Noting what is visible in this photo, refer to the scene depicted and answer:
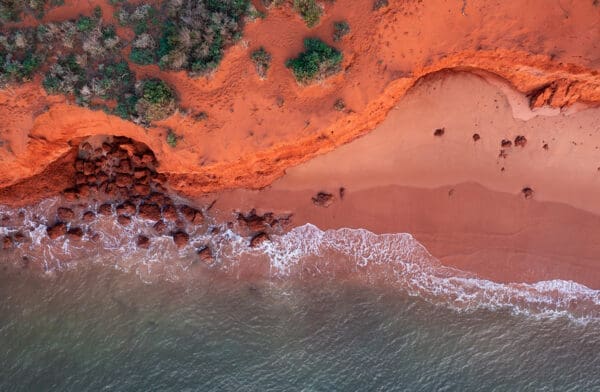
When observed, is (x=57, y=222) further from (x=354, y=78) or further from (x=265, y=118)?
(x=354, y=78)

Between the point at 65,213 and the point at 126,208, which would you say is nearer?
the point at 126,208

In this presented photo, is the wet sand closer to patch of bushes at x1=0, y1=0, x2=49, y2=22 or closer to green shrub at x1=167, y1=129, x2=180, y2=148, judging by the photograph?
green shrub at x1=167, y1=129, x2=180, y2=148

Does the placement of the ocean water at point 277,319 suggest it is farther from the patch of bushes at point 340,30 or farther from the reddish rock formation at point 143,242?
the patch of bushes at point 340,30

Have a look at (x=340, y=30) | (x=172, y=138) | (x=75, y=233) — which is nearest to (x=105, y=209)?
(x=75, y=233)

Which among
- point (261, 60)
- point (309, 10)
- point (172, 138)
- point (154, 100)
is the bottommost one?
point (172, 138)

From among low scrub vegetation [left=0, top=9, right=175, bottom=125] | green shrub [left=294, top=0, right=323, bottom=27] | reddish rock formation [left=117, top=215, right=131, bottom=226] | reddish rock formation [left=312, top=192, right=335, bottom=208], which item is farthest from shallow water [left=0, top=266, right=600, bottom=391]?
green shrub [left=294, top=0, right=323, bottom=27]

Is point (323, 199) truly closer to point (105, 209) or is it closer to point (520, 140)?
point (520, 140)
